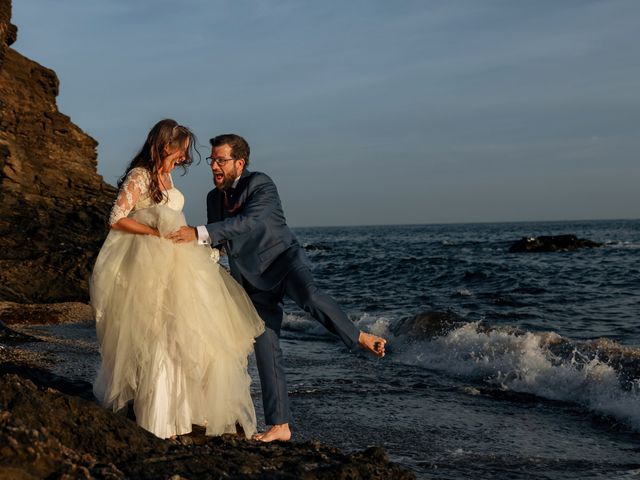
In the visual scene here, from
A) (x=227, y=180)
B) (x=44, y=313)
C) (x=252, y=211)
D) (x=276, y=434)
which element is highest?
(x=227, y=180)

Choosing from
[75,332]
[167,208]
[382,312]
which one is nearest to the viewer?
[167,208]

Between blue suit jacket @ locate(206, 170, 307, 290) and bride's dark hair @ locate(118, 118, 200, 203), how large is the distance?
53 centimetres

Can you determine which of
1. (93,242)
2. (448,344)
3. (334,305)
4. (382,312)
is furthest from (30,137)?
(334,305)

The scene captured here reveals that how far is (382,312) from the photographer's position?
17.5 m

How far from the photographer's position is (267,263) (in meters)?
5.05

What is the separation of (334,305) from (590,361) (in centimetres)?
591

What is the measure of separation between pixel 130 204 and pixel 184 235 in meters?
0.40

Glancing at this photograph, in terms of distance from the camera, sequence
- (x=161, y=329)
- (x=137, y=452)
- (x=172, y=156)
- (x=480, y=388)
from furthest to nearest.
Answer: (x=480, y=388), (x=172, y=156), (x=161, y=329), (x=137, y=452)

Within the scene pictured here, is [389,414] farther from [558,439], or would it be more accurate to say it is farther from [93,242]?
[93,242]

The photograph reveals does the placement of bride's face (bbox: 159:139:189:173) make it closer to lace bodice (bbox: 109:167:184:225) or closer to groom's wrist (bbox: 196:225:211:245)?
lace bodice (bbox: 109:167:184:225)

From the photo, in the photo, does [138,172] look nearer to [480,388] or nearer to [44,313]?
[480,388]

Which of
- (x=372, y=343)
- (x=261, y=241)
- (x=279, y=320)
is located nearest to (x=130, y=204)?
(x=261, y=241)

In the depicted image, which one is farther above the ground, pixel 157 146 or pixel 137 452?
pixel 157 146

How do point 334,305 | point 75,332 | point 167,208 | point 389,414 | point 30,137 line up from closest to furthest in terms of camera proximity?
point 167,208 → point 334,305 → point 389,414 → point 75,332 → point 30,137
